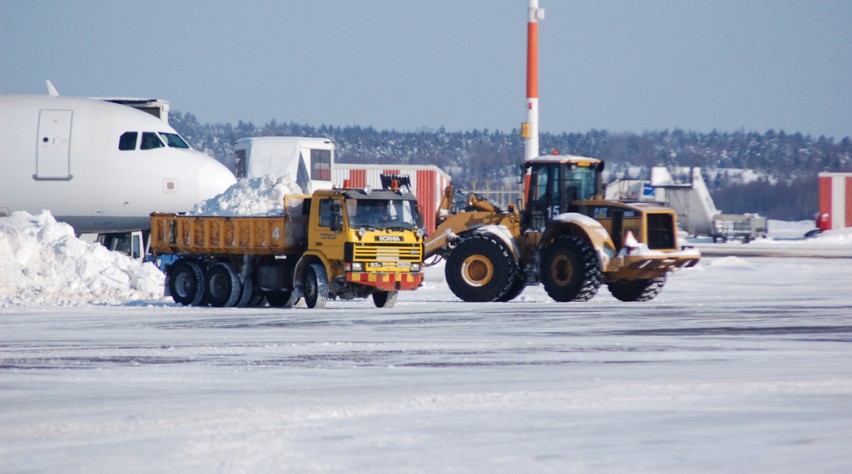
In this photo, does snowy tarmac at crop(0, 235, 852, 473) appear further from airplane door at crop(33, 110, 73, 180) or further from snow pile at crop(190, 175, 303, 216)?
airplane door at crop(33, 110, 73, 180)

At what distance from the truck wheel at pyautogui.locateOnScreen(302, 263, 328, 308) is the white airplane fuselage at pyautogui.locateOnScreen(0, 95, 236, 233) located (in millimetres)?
7053

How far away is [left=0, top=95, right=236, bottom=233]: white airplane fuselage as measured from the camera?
29203 millimetres

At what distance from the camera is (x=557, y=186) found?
82.8 feet

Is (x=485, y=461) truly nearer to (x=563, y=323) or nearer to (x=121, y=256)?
(x=563, y=323)

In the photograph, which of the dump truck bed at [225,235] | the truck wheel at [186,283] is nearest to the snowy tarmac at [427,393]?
the dump truck bed at [225,235]

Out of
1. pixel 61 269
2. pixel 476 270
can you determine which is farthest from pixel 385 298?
pixel 61 269

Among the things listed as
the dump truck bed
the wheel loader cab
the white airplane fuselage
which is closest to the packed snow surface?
the dump truck bed

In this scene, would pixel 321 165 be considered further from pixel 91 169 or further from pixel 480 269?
pixel 480 269

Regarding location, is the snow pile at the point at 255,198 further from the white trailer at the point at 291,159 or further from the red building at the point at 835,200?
the red building at the point at 835,200

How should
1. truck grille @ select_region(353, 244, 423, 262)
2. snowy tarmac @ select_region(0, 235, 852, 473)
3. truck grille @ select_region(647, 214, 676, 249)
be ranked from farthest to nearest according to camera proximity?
truck grille @ select_region(647, 214, 676, 249) < truck grille @ select_region(353, 244, 423, 262) < snowy tarmac @ select_region(0, 235, 852, 473)

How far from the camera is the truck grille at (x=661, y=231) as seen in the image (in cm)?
2462

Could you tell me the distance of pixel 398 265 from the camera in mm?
22703

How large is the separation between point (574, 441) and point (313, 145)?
123 ft

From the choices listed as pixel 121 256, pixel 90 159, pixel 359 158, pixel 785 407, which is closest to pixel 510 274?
pixel 121 256
